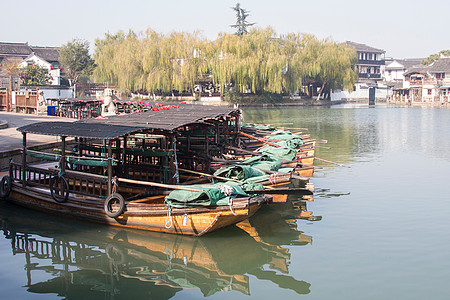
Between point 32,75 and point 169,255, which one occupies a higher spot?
point 32,75

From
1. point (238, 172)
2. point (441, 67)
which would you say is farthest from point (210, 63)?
point (238, 172)

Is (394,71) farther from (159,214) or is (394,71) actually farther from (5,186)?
(159,214)

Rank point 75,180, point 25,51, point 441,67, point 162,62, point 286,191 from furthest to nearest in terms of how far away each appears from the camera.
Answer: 1. point 441,67
2. point 25,51
3. point 162,62
4. point 75,180
5. point 286,191

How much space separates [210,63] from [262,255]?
41.2 metres

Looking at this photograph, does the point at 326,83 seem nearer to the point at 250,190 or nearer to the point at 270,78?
the point at 270,78

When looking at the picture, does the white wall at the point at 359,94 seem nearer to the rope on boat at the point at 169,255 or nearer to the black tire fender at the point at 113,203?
the black tire fender at the point at 113,203

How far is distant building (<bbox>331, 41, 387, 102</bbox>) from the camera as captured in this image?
239 ft

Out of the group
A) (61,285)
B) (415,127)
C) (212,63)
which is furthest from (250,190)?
(212,63)

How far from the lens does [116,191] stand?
10.6 meters

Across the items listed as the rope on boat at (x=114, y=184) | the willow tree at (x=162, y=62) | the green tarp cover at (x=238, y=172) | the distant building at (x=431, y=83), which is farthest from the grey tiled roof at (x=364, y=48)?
the rope on boat at (x=114, y=184)

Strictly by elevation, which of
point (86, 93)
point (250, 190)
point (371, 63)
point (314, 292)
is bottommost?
point (314, 292)

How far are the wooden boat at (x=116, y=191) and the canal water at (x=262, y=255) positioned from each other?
1.17 ft

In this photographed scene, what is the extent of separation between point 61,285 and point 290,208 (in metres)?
6.44

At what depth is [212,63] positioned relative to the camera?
4884 centimetres
